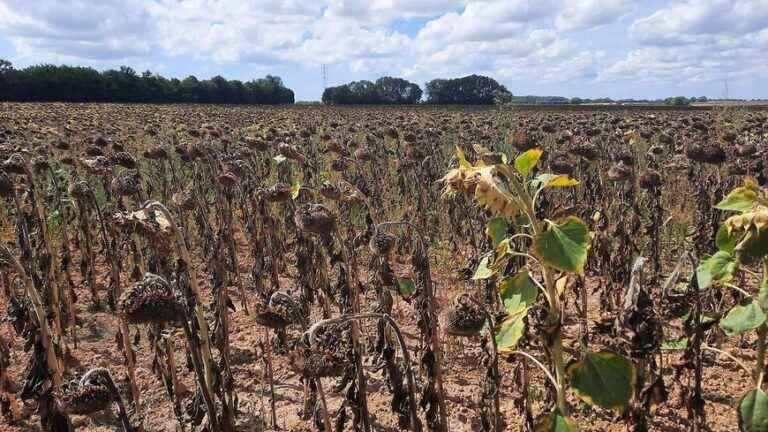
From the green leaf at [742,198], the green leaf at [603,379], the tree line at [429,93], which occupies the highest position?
the tree line at [429,93]

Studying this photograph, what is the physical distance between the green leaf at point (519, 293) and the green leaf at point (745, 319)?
676 millimetres

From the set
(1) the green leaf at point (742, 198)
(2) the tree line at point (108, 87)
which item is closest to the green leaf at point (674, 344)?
(1) the green leaf at point (742, 198)

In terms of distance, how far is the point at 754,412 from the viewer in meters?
1.81

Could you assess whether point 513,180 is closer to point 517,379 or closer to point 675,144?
point 517,379

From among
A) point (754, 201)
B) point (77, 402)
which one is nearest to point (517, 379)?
point (754, 201)

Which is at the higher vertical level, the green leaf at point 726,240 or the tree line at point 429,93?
the tree line at point 429,93

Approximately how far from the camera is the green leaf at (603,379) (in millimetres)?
1614

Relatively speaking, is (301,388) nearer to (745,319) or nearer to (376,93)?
(745,319)

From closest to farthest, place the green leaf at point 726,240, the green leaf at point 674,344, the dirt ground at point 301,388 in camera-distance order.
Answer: the green leaf at point 726,240 → the green leaf at point 674,344 → the dirt ground at point 301,388

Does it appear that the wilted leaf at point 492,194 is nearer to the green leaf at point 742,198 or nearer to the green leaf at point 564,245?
the green leaf at point 564,245

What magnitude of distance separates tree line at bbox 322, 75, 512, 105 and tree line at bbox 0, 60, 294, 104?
409 inches

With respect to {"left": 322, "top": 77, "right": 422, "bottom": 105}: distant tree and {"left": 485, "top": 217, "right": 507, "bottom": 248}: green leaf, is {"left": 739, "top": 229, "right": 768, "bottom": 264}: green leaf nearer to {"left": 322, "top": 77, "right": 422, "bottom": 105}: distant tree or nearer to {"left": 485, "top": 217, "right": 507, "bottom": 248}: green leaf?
{"left": 485, "top": 217, "right": 507, "bottom": 248}: green leaf

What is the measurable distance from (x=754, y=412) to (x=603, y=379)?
23.5 inches

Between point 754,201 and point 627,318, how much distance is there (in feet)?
1.85
